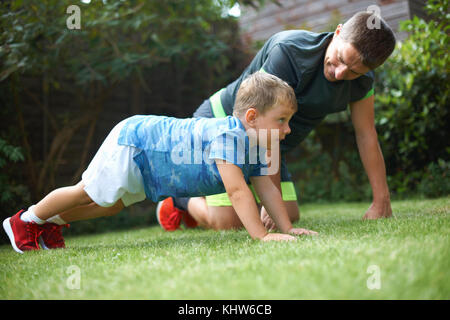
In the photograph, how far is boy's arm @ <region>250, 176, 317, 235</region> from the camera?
79.3 inches

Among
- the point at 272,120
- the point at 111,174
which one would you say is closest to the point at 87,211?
the point at 111,174

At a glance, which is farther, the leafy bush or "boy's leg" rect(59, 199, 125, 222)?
the leafy bush

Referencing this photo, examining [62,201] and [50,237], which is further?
[50,237]

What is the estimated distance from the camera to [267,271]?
1.15m

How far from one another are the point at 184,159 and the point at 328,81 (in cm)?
96

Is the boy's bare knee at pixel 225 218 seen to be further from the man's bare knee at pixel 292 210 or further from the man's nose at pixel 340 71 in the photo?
the man's nose at pixel 340 71

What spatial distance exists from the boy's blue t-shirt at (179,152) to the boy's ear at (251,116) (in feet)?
0.15

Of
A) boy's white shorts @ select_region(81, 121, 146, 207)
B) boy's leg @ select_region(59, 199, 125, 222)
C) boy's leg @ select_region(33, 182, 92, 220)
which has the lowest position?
boy's leg @ select_region(59, 199, 125, 222)

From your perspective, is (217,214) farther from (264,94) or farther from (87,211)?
(264,94)

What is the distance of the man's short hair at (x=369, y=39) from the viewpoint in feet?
6.35

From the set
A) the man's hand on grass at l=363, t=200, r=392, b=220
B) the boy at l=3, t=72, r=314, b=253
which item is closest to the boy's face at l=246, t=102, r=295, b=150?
the boy at l=3, t=72, r=314, b=253

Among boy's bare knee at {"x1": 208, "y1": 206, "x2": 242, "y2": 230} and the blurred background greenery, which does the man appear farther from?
the blurred background greenery

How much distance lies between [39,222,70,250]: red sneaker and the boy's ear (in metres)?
1.23

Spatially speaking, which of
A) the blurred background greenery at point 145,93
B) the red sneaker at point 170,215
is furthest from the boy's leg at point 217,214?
the blurred background greenery at point 145,93
